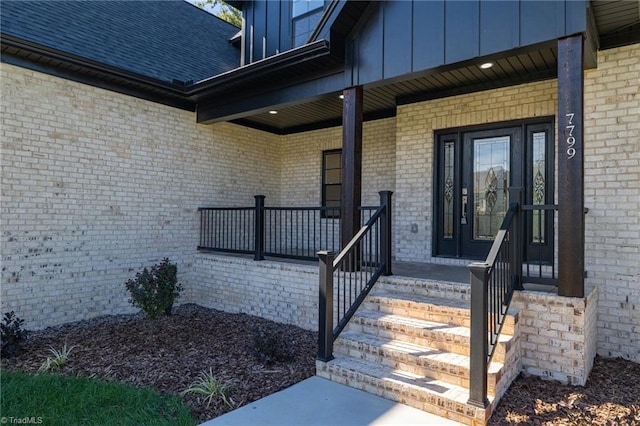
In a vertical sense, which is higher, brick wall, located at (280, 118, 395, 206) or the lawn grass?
brick wall, located at (280, 118, 395, 206)

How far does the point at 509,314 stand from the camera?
11.9ft

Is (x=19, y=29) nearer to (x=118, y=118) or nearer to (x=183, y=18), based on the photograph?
(x=118, y=118)

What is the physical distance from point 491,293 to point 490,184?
2952 millimetres

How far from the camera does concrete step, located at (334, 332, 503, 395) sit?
10.4 ft

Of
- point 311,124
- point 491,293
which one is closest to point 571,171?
point 491,293

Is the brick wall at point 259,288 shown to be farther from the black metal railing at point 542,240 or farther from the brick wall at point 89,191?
the black metal railing at point 542,240

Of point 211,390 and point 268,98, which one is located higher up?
point 268,98

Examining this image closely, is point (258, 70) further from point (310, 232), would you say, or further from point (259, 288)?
point (310, 232)

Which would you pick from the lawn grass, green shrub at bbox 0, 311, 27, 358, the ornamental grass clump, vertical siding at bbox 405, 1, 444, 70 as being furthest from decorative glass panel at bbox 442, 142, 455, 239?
green shrub at bbox 0, 311, 27, 358

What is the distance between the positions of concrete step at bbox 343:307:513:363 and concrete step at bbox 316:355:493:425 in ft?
1.17

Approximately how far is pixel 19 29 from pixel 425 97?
578cm

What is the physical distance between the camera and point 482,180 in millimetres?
5793

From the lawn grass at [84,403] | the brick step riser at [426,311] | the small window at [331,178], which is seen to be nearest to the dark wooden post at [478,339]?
the brick step riser at [426,311]

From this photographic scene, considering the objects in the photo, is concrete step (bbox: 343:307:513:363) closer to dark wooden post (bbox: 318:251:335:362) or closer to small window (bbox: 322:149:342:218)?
dark wooden post (bbox: 318:251:335:362)
